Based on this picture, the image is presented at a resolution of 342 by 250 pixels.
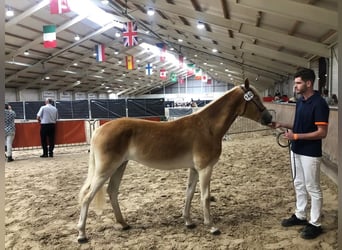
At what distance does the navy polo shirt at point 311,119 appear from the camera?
3.24 meters

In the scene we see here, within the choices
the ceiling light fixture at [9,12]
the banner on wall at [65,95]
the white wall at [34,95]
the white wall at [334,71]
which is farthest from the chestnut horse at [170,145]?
the banner on wall at [65,95]

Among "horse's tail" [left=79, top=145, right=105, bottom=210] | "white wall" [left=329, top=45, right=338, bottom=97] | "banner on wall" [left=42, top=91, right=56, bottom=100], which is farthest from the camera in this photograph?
"banner on wall" [left=42, top=91, right=56, bottom=100]

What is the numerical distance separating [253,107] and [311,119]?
0.78m

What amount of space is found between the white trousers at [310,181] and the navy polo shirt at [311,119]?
83mm

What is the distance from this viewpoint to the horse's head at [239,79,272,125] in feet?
12.9

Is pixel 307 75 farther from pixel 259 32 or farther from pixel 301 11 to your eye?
pixel 259 32

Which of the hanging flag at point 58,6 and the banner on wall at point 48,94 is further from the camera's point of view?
the banner on wall at point 48,94

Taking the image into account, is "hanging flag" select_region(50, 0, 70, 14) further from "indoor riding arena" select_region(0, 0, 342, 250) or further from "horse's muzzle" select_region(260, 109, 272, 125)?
"horse's muzzle" select_region(260, 109, 272, 125)

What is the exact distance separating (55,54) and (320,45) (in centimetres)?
1860

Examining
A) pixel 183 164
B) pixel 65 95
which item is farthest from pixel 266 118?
pixel 65 95

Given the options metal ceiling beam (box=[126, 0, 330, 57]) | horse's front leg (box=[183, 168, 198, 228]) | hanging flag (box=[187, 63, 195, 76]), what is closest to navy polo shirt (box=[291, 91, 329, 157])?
horse's front leg (box=[183, 168, 198, 228])

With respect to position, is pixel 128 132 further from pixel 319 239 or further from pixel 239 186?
pixel 239 186

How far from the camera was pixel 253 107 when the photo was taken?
13.0 feet

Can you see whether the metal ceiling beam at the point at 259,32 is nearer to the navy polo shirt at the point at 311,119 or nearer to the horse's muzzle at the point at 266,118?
the horse's muzzle at the point at 266,118
